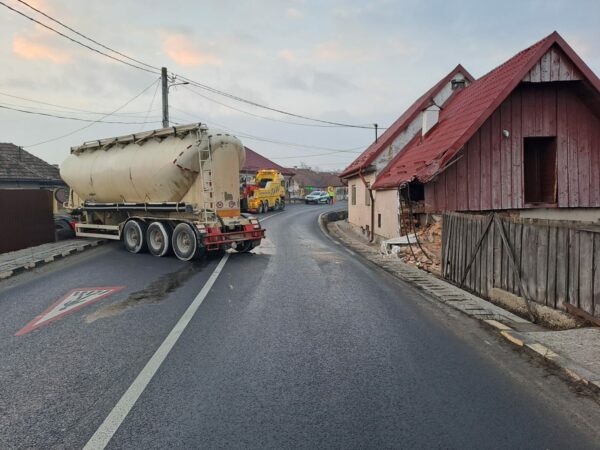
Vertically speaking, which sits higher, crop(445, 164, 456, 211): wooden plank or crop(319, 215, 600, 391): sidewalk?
crop(445, 164, 456, 211): wooden plank

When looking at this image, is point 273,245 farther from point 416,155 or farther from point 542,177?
point 542,177

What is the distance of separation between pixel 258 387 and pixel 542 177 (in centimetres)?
1407

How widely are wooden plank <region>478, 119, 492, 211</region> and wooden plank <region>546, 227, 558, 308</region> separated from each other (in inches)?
288

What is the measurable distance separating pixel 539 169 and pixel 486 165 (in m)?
2.55

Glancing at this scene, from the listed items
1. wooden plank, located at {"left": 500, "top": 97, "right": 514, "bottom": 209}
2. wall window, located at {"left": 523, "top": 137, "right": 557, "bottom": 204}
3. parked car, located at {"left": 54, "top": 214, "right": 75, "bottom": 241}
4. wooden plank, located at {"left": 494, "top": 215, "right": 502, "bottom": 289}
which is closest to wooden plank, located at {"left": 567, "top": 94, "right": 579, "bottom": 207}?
wall window, located at {"left": 523, "top": 137, "right": 557, "bottom": 204}

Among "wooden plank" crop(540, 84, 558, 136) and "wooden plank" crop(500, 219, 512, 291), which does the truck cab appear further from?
"wooden plank" crop(500, 219, 512, 291)

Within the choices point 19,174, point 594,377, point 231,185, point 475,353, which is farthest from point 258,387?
point 19,174

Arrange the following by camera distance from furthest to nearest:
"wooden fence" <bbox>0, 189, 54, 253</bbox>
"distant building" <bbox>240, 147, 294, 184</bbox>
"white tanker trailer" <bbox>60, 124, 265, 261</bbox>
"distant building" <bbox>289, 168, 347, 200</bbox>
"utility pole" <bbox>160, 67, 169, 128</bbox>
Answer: "distant building" <bbox>289, 168, 347, 200</bbox> → "distant building" <bbox>240, 147, 294, 184</bbox> → "utility pole" <bbox>160, 67, 169, 128</bbox> → "wooden fence" <bbox>0, 189, 54, 253</bbox> → "white tanker trailer" <bbox>60, 124, 265, 261</bbox>

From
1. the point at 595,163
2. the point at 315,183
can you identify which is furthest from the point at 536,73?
the point at 315,183

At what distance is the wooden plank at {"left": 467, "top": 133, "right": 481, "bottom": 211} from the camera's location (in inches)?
551

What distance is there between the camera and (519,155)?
14203mm

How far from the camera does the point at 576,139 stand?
14180mm

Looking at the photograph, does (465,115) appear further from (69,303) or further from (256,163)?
(256,163)

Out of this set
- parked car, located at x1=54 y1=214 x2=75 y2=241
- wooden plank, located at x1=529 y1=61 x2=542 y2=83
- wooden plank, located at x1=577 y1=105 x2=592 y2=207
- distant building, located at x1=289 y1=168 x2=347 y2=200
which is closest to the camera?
wooden plank, located at x1=529 y1=61 x2=542 y2=83
